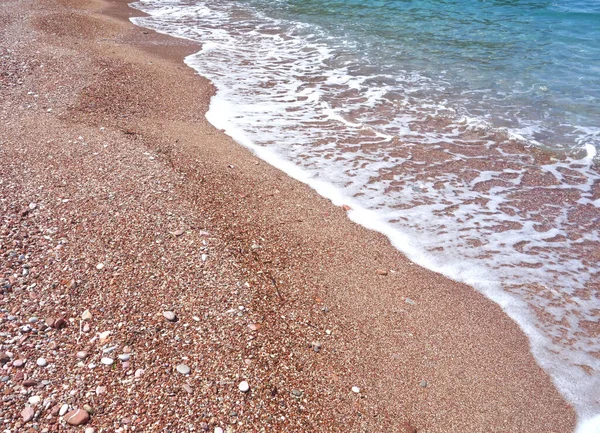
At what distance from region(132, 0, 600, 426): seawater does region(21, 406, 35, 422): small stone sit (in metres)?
3.66

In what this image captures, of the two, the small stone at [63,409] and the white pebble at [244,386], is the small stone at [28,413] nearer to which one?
the small stone at [63,409]

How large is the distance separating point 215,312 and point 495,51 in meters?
12.3

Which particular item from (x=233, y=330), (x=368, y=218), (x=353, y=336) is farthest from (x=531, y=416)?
(x=368, y=218)

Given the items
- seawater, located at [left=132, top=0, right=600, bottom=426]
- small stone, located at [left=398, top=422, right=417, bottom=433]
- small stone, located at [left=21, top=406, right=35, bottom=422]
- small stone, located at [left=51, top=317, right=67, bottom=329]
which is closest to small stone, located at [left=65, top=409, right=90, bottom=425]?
small stone, located at [left=21, top=406, right=35, bottom=422]

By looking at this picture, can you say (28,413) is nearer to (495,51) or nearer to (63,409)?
(63,409)

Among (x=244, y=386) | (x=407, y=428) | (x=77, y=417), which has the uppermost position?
(x=77, y=417)

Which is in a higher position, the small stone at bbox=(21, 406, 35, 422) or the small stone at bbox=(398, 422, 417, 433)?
the small stone at bbox=(21, 406, 35, 422)

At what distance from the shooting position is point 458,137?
754cm

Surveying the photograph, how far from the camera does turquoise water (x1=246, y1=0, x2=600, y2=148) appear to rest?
28.4 ft

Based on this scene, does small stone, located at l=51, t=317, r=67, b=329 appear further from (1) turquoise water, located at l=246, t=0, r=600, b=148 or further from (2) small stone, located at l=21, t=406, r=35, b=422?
(1) turquoise water, located at l=246, t=0, r=600, b=148

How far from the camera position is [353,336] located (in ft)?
11.6

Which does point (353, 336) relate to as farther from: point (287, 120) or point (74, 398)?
point (287, 120)

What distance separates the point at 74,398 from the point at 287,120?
609 centimetres

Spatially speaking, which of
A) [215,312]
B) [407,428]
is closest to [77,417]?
[215,312]
